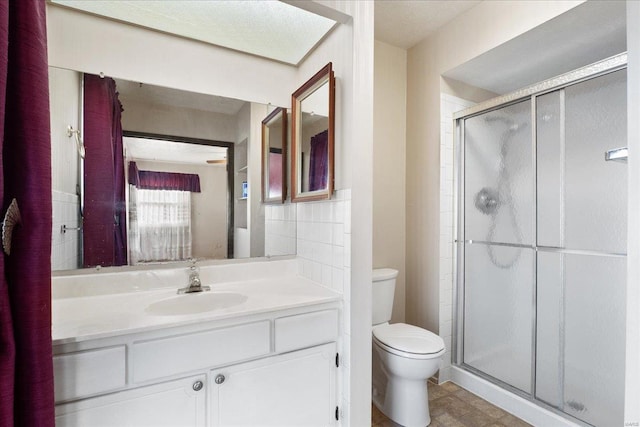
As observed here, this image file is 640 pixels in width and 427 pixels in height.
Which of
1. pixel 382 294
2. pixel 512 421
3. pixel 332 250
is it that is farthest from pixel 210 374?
pixel 512 421

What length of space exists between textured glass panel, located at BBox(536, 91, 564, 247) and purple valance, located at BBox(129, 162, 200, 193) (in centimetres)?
212

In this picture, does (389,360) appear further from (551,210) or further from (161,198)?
(161,198)

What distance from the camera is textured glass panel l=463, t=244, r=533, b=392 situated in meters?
2.00

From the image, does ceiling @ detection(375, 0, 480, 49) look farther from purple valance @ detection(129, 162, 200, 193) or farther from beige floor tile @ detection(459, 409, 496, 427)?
beige floor tile @ detection(459, 409, 496, 427)

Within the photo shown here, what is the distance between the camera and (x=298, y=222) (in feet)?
6.34

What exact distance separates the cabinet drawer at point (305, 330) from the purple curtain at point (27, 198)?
77 cm

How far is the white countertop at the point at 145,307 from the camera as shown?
1056 mm

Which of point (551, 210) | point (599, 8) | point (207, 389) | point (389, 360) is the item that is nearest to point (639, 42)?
point (599, 8)

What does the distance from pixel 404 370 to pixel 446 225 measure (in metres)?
1.10

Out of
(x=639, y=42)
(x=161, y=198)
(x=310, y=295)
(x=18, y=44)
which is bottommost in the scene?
(x=310, y=295)

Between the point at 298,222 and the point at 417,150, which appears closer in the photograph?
the point at 298,222

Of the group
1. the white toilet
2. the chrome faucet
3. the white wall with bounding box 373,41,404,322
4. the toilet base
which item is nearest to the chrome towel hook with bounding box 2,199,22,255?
the chrome faucet

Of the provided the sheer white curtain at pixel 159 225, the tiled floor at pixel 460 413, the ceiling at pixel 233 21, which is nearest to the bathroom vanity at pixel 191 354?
the sheer white curtain at pixel 159 225

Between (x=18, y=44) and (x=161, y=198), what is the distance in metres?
0.99
